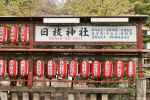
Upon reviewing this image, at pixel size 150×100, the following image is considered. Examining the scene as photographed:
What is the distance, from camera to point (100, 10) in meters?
18.7

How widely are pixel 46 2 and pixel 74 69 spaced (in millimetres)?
22883

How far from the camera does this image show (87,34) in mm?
11711

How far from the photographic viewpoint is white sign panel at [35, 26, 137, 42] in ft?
38.2

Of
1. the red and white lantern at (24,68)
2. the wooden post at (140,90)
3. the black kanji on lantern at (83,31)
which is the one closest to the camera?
the wooden post at (140,90)

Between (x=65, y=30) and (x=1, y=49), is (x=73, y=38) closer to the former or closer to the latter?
(x=65, y=30)

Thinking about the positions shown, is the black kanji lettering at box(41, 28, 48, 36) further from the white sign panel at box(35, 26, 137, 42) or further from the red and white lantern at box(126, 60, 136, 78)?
the red and white lantern at box(126, 60, 136, 78)

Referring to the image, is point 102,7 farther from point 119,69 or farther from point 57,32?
point 119,69

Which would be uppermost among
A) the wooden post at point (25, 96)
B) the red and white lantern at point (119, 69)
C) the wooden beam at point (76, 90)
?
the red and white lantern at point (119, 69)

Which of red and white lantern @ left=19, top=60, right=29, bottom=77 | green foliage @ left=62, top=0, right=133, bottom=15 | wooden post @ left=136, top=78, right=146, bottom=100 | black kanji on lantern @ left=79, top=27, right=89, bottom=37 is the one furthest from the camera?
green foliage @ left=62, top=0, right=133, bottom=15

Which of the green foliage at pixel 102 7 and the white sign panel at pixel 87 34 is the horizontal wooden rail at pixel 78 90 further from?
the green foliage at pixel 102 7

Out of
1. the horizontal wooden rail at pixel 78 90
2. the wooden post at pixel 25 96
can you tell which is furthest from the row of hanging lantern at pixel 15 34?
the wooden post at pixel 25 96

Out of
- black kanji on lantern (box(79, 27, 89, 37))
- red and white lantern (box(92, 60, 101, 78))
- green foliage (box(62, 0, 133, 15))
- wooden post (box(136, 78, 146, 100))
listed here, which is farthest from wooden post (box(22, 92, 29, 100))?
green foliage (box(62, 0, 133, 15))

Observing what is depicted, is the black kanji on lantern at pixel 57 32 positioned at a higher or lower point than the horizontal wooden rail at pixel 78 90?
higher

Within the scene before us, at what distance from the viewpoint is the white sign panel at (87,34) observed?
1165 centimetres
